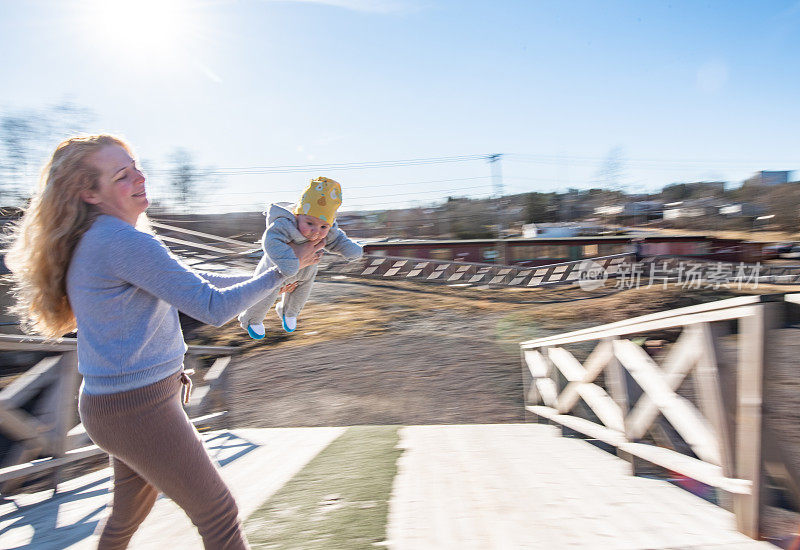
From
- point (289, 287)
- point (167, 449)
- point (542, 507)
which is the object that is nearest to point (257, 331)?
point (289, 287)

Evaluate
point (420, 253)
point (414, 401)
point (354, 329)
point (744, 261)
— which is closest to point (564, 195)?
point (744, 261)

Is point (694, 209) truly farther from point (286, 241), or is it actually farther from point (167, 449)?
point (167, 449)

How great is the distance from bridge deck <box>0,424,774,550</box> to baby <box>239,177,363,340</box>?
47.2 inches

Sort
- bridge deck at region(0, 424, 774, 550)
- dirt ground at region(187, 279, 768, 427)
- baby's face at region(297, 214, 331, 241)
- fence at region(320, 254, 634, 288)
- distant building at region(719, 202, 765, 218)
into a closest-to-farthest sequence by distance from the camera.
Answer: baby's face at region(297, 214, 331, 241) < bridge deck at region(0, 424, 774, 550) < dirt ground at region(187, 279, 768, 427) < fence at region(320, 254, 634, 288) < distant building at region(719, 202, 765, 218)

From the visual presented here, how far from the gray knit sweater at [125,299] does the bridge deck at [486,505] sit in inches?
49.4

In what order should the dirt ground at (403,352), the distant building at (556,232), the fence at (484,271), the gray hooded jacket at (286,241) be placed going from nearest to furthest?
the gray hooded jacket at (286,241) < the dirt ground at (403,352) < the fence at (484,271) < the distant building at (556,232)

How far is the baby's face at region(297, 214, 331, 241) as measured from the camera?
1920 millimetres

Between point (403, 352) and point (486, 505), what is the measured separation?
9398mm

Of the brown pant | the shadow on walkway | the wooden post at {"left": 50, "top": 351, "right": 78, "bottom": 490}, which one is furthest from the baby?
the wooden post at {"left": 50, "top": 351, "right": 78, "bottom": 490}

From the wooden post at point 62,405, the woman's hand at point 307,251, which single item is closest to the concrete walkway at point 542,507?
the woman's hand at point 307,251

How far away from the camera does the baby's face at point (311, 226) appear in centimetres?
192

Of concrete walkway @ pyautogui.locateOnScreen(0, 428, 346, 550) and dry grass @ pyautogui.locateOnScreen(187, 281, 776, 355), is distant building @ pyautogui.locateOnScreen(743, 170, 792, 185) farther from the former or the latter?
concrete walkway @ pyautogui.locateOnScreen(0, 428, 346, 550)

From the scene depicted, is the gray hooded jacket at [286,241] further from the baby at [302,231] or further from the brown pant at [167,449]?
the brown pant at [167,449]

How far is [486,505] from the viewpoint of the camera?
104 inches
